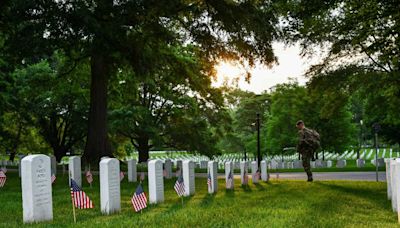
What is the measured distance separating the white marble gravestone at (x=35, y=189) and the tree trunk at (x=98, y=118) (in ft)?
48.1

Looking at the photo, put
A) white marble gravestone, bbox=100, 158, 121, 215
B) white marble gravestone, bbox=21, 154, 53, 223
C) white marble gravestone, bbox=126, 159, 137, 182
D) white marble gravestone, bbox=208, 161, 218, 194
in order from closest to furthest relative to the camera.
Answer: white marble gravestone, bbox=21, 154, 53, 223
white marble gravestone, bbox=100, 158, 121, 215
white marble gravestone, bbox=208, 161, 218, 194
white marble gravestone, bbox=126, 159, 137, 182

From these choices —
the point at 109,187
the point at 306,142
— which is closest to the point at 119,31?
the point at 306,142

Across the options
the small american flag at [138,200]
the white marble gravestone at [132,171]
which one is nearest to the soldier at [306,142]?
the white marble gravestone at [132,171]

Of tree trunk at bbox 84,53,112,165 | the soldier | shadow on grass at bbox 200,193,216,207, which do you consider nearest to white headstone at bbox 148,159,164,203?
shadow on grass at bbox 200,193,216,207

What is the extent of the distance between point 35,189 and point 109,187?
159 cm

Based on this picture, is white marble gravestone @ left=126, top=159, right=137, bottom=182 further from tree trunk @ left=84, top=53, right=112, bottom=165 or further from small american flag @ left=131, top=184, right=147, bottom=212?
small american flag @ left=131, top=184, right=147, bottom=212

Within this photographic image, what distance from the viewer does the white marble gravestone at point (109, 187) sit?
30.7 feet

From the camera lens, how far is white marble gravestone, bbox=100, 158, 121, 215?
9352 millimetres

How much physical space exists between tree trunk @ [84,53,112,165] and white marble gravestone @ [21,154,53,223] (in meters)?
14.7

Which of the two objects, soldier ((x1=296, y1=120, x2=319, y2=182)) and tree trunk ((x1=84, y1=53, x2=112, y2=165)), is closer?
soldier ((x1=296, y1=120, x2=319, y2=182))

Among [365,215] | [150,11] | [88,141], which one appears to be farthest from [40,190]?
[88,141]

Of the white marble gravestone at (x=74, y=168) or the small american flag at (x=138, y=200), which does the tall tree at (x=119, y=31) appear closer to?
the white marble gravestone at (x=74, y=168)

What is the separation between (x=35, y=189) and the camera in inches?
322

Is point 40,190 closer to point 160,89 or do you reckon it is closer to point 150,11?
point 150,11
